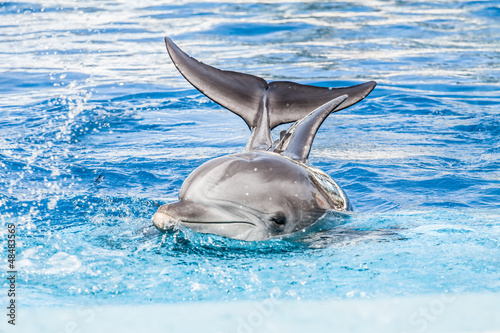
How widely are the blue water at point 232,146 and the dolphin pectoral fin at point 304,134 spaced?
0.69 m

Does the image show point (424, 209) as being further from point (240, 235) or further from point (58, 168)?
point (58, 168)

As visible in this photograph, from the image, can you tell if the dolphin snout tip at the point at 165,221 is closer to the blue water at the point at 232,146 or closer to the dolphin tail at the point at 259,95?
the blue water at the point at 232,146

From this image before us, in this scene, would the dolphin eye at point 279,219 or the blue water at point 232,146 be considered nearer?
the blue water at point 232,146

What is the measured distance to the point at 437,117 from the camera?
10781 mm

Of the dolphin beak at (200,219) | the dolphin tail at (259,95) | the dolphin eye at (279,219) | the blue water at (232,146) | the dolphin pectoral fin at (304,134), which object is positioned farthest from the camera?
the dolphin tail at (259,95)

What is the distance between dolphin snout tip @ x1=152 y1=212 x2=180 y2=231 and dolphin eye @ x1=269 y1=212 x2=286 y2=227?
0.63m

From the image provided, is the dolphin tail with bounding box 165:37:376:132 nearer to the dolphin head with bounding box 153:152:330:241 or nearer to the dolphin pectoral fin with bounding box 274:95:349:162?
the dolphin pectoral fin with bounding box 274:95:349:162

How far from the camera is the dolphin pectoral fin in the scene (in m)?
5.39

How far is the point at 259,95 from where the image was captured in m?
6.37

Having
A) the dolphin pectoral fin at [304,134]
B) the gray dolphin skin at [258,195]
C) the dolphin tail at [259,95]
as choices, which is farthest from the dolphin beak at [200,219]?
the dolphin tail at [259,95]

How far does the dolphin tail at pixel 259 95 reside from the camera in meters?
6.12

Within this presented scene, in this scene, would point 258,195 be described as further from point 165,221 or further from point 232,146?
point 232,146

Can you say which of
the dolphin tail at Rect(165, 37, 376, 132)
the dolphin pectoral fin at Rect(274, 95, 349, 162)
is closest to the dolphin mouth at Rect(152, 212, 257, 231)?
the dolphin pectoral fin at Rect(274, 95, 349, 162)

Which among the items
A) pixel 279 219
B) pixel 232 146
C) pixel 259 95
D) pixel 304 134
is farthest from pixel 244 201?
pixel 232 146
